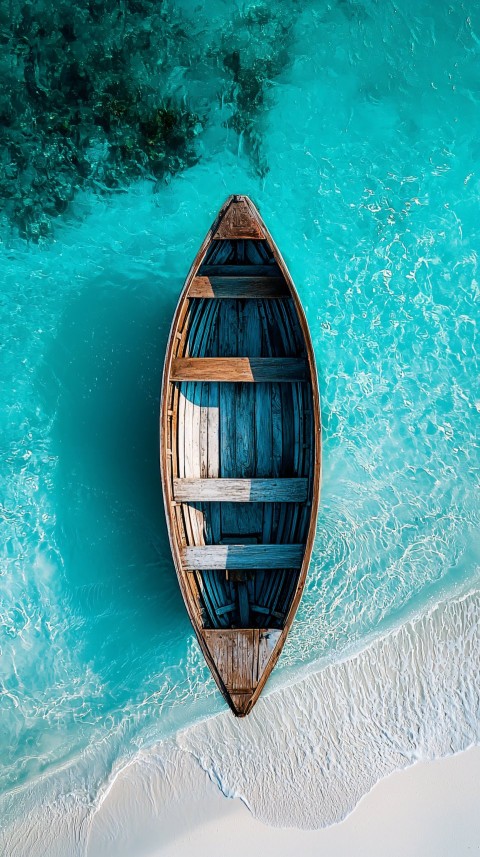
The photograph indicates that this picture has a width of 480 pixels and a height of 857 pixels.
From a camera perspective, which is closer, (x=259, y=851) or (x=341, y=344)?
(x=259, y=851)

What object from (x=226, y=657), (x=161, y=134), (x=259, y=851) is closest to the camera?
(x=226, y=657)

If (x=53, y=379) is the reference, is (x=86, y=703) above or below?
below

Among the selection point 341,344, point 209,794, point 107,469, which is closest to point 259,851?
point 209,794

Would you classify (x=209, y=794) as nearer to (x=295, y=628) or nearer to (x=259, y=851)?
(x=259, y=851)

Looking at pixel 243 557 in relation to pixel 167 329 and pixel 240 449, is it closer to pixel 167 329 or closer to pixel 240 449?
pixel 240 449

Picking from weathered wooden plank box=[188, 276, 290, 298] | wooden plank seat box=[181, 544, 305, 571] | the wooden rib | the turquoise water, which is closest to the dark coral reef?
the turquoise water

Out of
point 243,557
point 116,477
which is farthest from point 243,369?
point 116,477

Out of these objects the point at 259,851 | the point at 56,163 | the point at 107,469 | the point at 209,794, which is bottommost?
the point at 259,851
